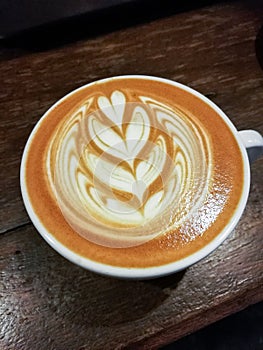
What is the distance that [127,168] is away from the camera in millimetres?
585

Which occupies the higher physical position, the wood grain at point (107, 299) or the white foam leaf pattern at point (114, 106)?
the white foam leaf pattern at point (114, 106)

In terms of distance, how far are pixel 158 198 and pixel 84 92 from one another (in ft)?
0.57

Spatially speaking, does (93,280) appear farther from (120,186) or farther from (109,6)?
(109,6)

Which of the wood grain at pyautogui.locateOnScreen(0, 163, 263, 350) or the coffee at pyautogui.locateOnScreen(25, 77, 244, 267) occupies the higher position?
the coffee at pyautogui.locateOnScreen(25, 77, 244, 267)

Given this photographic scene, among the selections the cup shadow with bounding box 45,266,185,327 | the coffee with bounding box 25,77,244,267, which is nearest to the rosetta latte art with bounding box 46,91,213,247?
Result: the coffee with bounding box 25,77,244,267

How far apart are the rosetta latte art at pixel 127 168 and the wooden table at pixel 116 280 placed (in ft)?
0.34

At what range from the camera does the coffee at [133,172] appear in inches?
20.4

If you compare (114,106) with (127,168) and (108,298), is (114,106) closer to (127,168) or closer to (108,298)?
(127,168)

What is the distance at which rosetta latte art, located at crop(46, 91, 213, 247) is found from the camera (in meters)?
0.53

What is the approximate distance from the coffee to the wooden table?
0.34ft

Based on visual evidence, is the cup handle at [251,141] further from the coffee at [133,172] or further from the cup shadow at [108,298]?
the cup shadow at [108,298]

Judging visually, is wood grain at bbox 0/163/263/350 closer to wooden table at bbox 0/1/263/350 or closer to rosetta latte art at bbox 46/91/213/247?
wooden table at bbox 0/1/263/350

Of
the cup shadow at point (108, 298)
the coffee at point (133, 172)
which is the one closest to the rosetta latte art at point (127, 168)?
the coffee at point (133, 172)

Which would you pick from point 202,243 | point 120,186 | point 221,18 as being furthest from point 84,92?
point 221,18
